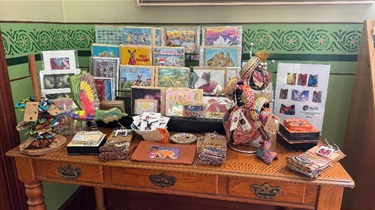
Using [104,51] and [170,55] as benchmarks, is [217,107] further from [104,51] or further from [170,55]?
[104,51]

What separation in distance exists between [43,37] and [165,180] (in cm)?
103

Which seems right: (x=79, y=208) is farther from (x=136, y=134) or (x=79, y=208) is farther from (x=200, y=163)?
(x=200, y=163)

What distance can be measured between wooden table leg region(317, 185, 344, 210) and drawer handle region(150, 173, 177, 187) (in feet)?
1.85

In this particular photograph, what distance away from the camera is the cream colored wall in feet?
4.77

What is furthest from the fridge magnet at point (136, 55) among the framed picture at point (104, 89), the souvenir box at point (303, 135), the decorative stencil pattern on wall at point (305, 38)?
the souvenir box at point (303, 135)

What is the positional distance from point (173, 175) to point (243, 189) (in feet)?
0.94

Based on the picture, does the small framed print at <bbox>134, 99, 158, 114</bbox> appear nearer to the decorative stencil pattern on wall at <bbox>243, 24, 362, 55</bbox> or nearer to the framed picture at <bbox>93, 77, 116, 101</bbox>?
the framed picture at <bbox>93, 77, 116, 101</bbox>

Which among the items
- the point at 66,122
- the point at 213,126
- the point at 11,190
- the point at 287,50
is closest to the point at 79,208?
the point at 11,190

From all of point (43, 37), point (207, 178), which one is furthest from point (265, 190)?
point (43, 37)

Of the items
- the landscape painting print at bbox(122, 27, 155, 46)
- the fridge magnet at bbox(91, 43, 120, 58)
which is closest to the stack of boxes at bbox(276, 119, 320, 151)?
the landscape painting print at bbox(122, 27, 155, 46)

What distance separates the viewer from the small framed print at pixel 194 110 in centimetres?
142

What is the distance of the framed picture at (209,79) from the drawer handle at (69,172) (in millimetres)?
689

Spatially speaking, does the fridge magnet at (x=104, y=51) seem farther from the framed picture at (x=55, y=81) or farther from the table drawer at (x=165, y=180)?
the table drawer at (x=165, y=180)

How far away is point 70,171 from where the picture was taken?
128cm
